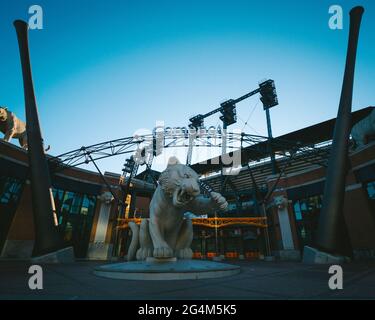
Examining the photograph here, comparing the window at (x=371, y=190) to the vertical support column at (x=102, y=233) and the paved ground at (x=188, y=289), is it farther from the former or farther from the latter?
the vertical support column at (x=102, y=233)

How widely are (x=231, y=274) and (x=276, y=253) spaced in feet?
46.9

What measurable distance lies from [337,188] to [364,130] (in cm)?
856

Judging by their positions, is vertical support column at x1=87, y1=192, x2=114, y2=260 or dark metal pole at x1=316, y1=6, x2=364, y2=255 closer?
dark metal pole at x1=316, y1=6, x2=364, y2=255

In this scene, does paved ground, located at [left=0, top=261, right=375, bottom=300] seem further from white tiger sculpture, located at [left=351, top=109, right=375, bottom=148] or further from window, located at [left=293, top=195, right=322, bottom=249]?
window, located at [left=293, top=195, right=322, bottom=249]

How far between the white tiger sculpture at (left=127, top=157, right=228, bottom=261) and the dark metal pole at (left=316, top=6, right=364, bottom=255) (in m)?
4.60

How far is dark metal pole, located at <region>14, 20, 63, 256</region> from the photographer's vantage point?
6.40m

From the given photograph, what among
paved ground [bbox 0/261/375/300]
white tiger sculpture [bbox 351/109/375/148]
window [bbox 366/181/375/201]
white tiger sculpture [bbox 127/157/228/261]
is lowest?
paved ground [bbox 0/261/375/300]

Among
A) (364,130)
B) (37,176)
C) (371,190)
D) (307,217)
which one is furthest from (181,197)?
(307,217)

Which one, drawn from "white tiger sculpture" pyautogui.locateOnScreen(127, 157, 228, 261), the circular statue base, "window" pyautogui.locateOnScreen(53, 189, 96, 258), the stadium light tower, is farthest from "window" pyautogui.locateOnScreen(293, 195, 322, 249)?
"window" pyautogui.locateOnScreen(53, 189, 96, 258)

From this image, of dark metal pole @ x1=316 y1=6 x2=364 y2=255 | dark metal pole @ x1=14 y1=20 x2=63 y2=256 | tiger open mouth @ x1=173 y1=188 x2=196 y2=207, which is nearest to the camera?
tiger open mouth @ x1=173 y1=188 x2=196 y2=207

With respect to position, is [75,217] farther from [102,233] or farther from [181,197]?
[181,197]

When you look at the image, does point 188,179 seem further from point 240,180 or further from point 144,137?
point 240,180
